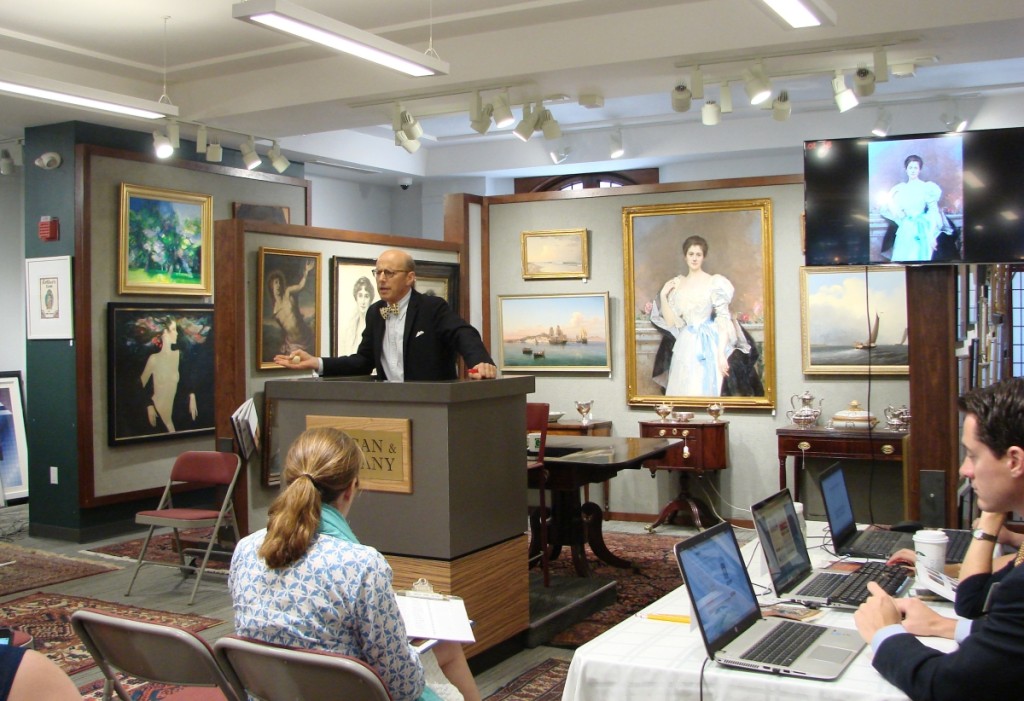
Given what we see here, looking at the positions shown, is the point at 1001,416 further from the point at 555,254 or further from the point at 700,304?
the point at 555,254

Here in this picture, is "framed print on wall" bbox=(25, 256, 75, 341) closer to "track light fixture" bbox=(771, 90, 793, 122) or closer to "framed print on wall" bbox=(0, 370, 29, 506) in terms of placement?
"framed print on wall" bbox=(0, 370, 29, 506)

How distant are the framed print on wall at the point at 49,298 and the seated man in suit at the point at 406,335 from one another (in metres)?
3.78

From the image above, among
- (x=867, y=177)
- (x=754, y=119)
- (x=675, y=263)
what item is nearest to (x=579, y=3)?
(x=867, y=177)

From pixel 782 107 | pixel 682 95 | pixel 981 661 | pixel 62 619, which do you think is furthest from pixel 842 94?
pixel 62 619

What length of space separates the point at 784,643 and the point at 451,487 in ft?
6.84

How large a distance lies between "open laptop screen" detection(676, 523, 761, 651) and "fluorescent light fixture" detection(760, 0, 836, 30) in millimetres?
3262

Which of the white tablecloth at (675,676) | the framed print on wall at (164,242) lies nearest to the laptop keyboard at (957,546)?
the white tablecloth at (675,676)

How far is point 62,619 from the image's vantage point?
5.81 m

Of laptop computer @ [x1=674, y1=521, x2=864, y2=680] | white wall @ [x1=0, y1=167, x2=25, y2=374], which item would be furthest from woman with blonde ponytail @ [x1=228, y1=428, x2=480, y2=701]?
white wall @ [x1=0, y1=167, x2=25, y2=374]

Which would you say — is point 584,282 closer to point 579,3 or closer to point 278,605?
point 579,3

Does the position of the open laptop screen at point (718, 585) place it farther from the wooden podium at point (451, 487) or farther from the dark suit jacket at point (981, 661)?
the wooden podium at point (451, 487)

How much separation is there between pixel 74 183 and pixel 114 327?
3.81 feet

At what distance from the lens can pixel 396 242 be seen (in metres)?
7.77

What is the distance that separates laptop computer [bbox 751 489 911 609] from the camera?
2920mm
